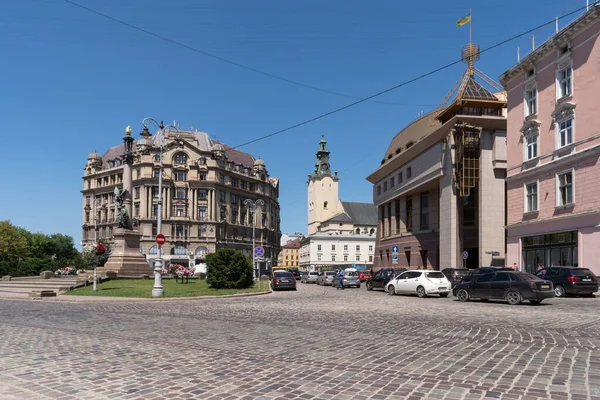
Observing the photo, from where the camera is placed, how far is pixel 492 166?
44906 millimetres

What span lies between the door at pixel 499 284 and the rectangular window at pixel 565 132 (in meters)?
15.2

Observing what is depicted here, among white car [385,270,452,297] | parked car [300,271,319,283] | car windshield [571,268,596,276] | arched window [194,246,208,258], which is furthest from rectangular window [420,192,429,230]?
arched window [194,246,208,258]

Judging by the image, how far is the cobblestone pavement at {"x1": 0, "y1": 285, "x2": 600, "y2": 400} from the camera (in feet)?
20.3

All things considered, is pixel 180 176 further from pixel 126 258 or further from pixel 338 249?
pixel 126 258

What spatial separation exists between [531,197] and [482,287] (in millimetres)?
16753

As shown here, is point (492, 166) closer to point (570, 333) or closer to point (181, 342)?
point (570, 333)

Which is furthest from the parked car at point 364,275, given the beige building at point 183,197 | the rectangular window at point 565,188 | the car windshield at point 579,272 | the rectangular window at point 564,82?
the beige building at point 183,197

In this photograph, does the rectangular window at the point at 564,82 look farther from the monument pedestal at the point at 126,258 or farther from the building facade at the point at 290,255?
the building facade at the point at 290,255

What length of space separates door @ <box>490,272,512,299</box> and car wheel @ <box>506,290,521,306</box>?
0.26 meters

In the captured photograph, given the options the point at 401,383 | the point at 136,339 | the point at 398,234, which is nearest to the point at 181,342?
the point at 136,339

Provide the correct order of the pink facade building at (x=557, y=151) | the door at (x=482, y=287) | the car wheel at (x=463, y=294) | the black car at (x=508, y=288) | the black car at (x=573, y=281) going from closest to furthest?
the black car at (x=508, y=288) → the door at (x=482, y=287) → the car wheel at (x=463, y=294) → the black car at (x=573, y=281) → the pink facade building at (x=557, y=151)

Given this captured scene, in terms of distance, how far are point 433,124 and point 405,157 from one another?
573cm

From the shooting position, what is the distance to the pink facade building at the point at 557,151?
2958cm

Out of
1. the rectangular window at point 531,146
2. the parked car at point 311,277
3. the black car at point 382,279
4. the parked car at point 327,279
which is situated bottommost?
the parked car at point 311,277
